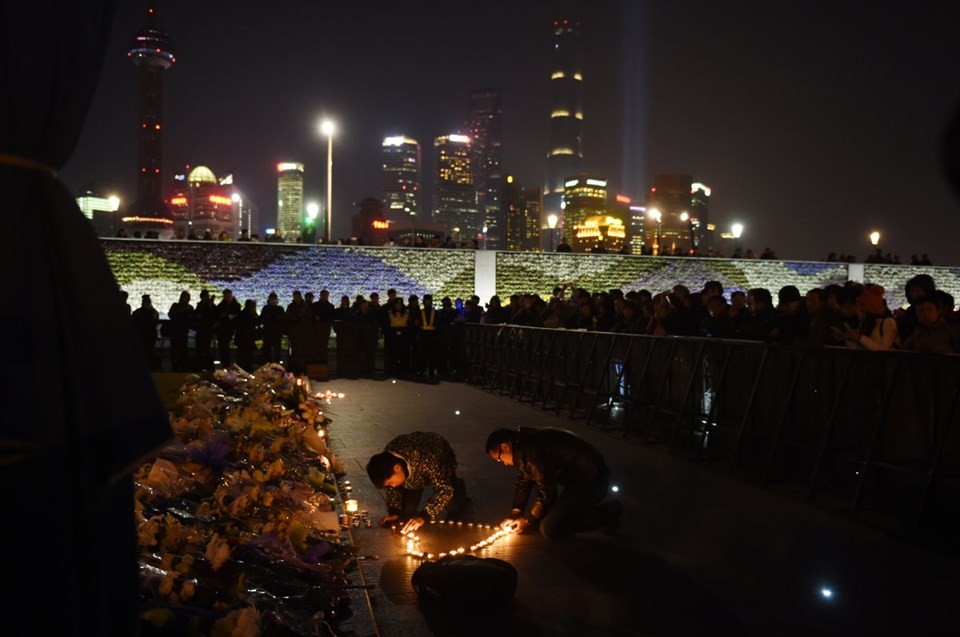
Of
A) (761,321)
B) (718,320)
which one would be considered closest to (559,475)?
(761,321)

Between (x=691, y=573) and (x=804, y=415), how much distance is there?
336cm

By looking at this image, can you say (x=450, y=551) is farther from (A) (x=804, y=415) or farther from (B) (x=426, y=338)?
(B) (x=426, y=338)

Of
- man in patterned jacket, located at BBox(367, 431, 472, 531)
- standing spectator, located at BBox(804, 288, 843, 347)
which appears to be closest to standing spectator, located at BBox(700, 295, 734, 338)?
standing spectator, located at BBox(804, 288, 843, 347)

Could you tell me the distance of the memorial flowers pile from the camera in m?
3.46

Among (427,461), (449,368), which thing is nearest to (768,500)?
(427,461)

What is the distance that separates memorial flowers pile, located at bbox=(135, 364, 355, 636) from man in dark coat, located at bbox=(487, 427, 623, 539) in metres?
1.38

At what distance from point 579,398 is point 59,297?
463 inches

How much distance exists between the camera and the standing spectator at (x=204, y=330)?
1984 centimetres

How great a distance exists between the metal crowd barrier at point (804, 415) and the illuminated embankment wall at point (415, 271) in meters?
21.6

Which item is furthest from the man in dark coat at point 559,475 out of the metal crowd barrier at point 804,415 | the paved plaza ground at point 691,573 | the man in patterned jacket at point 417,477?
the metal crowd barrier at point 804,415

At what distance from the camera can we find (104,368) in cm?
221

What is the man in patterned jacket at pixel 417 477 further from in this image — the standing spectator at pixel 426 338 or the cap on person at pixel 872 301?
the standing spectator at pixel 426 338

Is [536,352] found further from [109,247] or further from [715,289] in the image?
[109,247]

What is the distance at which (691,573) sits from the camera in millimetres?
5254
